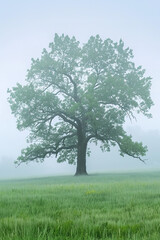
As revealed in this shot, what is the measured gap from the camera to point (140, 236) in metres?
4.50

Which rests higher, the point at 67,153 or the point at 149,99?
the point at 149,99

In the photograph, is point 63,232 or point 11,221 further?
point 11,221

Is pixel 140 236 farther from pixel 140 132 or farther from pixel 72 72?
pixel 140 132

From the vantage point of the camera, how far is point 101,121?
33.4 meters

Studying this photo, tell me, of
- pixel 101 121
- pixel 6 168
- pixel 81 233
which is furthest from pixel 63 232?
pixel 6 168

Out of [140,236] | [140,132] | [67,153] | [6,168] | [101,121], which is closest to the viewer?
[140,236]

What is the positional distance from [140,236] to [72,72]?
34155 mm

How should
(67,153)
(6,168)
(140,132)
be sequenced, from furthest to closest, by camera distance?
(140,132) < (6,168) < (67,153)

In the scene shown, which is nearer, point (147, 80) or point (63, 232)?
point (63, 232)

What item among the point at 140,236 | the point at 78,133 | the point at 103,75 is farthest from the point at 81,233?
the point at 103,75

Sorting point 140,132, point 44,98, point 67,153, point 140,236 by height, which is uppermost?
point 140,132

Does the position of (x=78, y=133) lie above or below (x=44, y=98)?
below

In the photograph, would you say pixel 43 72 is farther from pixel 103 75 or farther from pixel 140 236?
pixel 140 236

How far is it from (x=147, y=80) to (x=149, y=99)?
2.32 metres
